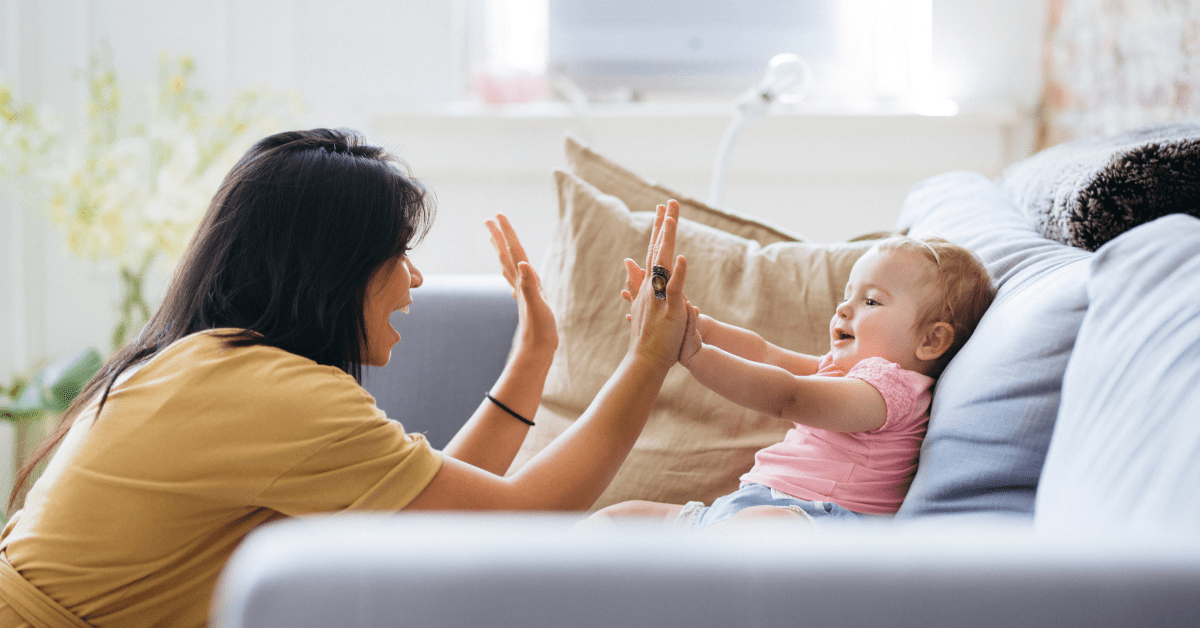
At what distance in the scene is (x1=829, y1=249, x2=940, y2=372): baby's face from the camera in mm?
964

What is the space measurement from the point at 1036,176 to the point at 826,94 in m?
1.12

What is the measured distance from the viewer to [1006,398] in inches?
29.8

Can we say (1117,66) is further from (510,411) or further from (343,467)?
(343,467)

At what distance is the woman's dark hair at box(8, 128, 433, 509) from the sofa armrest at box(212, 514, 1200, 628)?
1.33 ft

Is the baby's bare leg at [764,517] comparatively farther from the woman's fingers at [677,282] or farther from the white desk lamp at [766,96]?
the white desk lamp at [766,96]

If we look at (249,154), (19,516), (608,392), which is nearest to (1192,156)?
(608,392)

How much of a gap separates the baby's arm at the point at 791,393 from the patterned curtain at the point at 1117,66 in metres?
0.85

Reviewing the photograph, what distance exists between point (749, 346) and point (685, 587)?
0.67 meters

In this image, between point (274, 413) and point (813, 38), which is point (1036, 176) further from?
point (813, 38)

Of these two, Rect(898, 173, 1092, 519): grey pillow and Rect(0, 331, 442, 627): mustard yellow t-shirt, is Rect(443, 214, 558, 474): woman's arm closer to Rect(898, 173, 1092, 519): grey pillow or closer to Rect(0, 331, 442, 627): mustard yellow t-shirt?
Rect(0, 331, 442, 627): mustard yellow t-shirt

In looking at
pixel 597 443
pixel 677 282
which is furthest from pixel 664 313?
pixel 597 443

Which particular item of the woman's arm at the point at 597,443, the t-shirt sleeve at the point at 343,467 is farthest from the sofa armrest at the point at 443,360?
the t-shirt sleeve at the point at 343,467

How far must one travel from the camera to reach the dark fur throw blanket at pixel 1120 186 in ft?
2.70

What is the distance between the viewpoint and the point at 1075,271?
780 millimetres
